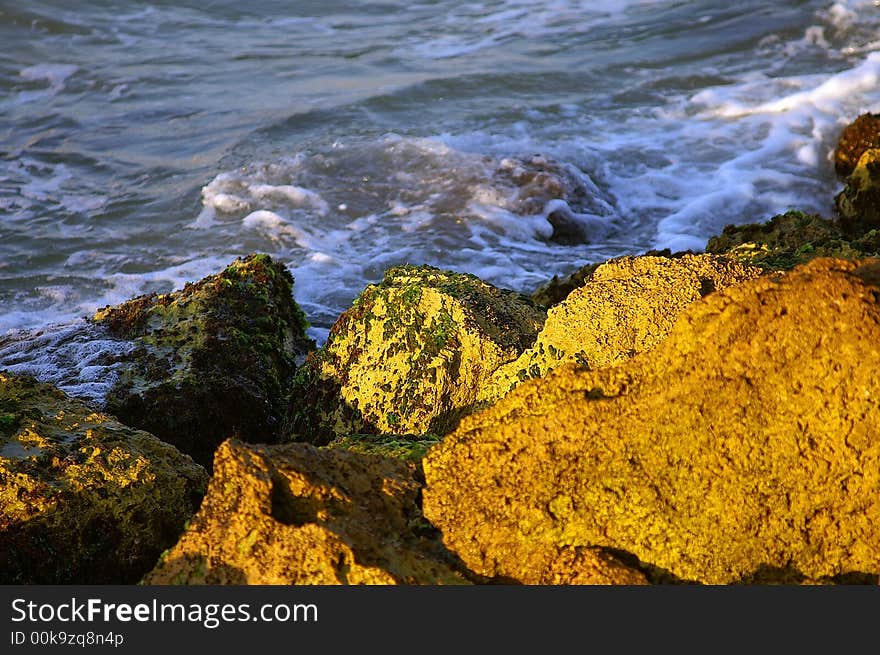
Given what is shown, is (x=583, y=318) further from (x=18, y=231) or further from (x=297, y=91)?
(x=297, y=91)

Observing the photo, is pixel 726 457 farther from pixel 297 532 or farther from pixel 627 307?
pixel 297 532

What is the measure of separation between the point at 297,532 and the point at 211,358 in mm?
2401

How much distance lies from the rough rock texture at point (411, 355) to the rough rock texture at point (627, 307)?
547 mm

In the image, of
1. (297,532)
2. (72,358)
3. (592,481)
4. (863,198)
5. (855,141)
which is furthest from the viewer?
(855,141)

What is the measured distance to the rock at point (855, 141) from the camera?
909 centimetres

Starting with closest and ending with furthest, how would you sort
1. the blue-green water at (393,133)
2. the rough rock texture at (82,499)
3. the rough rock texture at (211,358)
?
1. the rough rock texture at (82,499)
2. the rough rock texture at (211,358)
3. the blue-green water at (393,133)

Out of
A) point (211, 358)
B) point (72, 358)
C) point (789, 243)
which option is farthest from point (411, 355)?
point (789, 243)

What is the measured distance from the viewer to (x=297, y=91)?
43.0 feet

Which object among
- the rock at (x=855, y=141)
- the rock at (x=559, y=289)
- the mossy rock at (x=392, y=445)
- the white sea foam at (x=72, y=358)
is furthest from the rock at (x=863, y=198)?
the white sea foam at (x=72, y=358)

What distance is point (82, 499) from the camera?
9.77ft

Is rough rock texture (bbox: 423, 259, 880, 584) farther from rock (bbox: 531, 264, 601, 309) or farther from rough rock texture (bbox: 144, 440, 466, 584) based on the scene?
rock (bbox: 531, 264, 601, 309)

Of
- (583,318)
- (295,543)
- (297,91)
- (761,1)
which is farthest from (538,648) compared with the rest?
(761,1)

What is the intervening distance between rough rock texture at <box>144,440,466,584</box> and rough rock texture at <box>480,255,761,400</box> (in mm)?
877

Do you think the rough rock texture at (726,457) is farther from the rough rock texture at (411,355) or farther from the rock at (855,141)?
the rock at (855,141)
